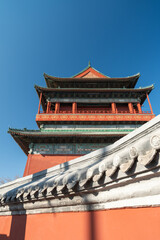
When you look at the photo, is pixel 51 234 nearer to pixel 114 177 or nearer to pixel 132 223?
pixel 132 223

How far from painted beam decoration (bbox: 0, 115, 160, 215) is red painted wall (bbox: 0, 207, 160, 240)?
74 millimetres

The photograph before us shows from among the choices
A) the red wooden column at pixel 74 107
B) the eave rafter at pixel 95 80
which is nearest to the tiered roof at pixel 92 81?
the eave rafter at pixel 95 80

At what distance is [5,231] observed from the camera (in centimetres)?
312

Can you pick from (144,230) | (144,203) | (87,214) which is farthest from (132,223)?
(87,214)

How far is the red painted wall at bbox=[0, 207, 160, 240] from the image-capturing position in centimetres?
126

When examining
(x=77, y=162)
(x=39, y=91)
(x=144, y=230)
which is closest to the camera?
(x=144, y=230)

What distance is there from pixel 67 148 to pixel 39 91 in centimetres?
665

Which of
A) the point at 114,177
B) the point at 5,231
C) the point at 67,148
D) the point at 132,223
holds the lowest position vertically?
the point at 5,231

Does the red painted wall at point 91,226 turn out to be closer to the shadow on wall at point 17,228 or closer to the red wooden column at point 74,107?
the shadow on wall at point 17,228

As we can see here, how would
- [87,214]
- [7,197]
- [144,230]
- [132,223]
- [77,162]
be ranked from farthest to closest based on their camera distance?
1. [7,197]
2. [77,162]
3. [87,214]
4. [132,223]
5. [144,230]

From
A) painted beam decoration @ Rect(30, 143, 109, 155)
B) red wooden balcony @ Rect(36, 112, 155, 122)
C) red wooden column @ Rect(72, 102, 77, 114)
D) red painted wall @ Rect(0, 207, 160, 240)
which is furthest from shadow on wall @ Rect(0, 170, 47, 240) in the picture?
red wooden column @ Rect(72, 102, 77, 114)

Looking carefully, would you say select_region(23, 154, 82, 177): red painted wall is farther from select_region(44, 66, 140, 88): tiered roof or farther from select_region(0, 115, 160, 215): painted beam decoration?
select_region(44, 66, 140, 88): tiered roof

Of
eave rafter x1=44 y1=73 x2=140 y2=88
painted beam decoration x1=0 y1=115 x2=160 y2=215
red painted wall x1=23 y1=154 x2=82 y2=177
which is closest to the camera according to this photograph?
painted beam decoration x1=0 y1=115 x2=160 y2=215

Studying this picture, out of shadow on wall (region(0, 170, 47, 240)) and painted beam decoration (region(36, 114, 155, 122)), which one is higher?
painted beam decoration (region(36, 114, 155, 122))
